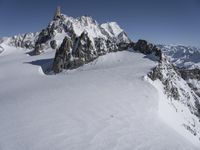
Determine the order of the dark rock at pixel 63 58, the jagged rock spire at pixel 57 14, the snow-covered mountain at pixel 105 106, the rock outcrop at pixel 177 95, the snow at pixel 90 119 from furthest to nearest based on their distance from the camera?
the jagged rock spire at pixel 57 14 → the dark rock at pixel 63 58 → the rock outcrop at pixel 177 95 → the snow-covered mountain at pixel 105 106 → the snow at pixel 90 119

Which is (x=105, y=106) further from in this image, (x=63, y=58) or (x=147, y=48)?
(x=63, y=58)

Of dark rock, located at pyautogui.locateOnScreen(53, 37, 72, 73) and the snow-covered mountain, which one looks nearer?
the snow-covered mountain

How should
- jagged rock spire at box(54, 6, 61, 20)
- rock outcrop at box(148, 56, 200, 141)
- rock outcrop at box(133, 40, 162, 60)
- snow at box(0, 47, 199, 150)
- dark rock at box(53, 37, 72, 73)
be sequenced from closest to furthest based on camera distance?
snow at box(0, 47, 199, 150) → rock outcrop at box(148, 56, 200, 141) → rock outcrop at box(133, 40, 162, 60) → dark rock at box(53, 37, 72, 73) → jagged rock spire at box(54, 6, 61, 20)

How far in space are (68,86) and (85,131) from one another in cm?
1864

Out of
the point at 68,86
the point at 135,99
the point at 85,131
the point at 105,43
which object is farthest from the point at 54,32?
the point at 85,131

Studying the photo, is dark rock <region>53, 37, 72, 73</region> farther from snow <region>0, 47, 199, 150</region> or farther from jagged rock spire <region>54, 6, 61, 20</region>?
jagged rock spire <region>54, 6, 61, 20</region>

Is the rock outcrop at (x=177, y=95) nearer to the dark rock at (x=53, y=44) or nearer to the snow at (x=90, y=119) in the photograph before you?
the snow at (x=90, y=119)

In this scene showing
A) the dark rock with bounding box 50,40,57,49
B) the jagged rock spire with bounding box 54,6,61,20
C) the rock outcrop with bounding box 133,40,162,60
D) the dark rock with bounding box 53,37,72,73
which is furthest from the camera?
the jagged rock spire with bounding box 54,6,61,20

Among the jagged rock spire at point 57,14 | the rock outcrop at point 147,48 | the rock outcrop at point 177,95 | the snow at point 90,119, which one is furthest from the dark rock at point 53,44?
the snow at point 90,119

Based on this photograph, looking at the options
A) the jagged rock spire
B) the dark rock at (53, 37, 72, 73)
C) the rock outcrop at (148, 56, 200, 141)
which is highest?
the jagged rock spire

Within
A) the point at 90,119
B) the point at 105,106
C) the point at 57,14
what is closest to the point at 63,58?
the point at 105,106

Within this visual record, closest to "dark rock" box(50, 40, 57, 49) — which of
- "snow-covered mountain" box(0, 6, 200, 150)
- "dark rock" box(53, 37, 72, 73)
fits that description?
"dark rock" box(53, 37, 72, 73)

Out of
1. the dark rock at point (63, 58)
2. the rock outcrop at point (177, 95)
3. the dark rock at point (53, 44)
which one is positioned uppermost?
the dark rock at point (53, 44)

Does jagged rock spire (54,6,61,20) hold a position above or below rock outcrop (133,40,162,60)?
above
